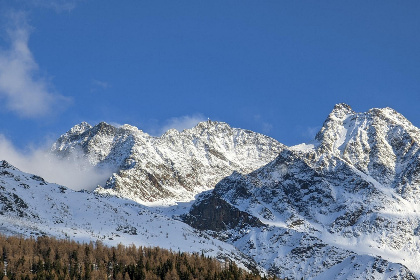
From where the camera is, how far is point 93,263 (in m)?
153

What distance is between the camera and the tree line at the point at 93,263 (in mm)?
135875

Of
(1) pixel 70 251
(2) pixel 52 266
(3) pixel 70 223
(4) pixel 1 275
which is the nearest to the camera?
(4) pixel 1 275

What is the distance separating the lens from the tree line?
135875 millimetres

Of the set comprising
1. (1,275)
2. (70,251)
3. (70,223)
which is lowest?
(1,275)

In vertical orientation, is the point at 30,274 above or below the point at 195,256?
below

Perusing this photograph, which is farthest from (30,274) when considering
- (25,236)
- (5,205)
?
(5,205)

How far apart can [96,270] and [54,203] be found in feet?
202

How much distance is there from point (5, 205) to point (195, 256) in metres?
58.8

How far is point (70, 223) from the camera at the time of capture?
620 feet

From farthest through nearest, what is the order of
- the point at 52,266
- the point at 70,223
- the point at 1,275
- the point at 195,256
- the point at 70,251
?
the point at 70,223, the point at 195,256, the point at 70,251, the point at 52,266, the point at 1,275

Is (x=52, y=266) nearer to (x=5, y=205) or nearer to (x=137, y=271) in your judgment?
(x=137, y=271)

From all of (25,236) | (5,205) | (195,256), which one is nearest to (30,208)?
(5,205)

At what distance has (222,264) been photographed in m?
184

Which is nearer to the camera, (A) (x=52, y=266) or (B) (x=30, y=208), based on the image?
(A) (x=52, y=266)
